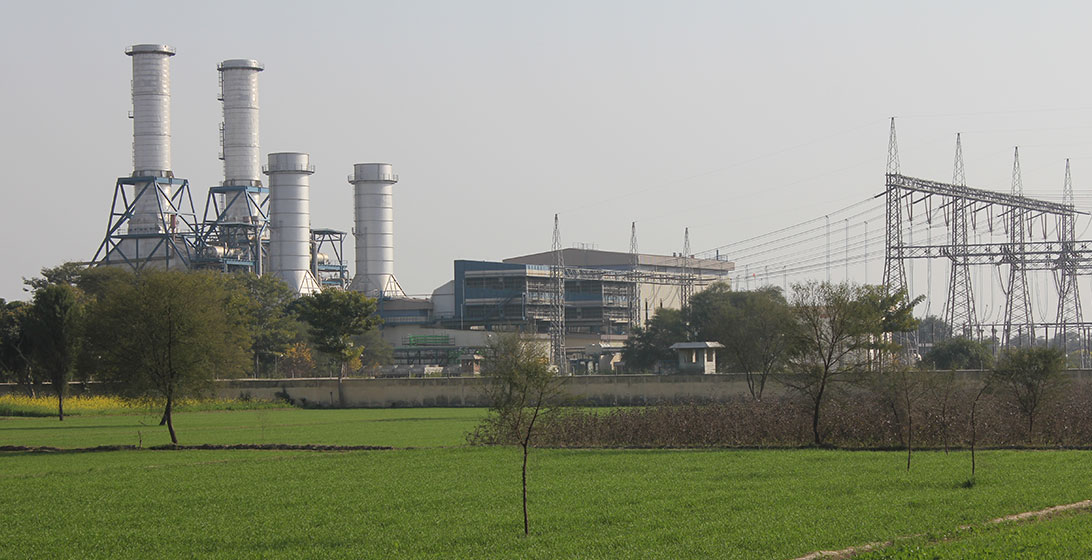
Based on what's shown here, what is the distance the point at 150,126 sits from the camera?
10750 cm

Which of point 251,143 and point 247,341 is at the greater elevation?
point 251,143

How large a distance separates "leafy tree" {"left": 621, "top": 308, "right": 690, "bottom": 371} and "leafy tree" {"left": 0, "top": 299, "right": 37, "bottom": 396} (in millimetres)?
45404

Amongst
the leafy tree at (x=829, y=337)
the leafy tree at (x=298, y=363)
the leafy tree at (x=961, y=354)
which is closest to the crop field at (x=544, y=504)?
the leafy tree at (x=829, y=337)

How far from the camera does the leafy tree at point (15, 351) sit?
66.9 meters

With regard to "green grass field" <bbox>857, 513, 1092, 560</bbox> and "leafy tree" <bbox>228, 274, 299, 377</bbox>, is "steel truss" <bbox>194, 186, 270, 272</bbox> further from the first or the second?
"green grass field" <bbox>857, 513, 1092, 560</bbox>

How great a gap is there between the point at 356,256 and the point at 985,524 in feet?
367

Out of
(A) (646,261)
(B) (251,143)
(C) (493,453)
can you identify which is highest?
(B) (251,143)

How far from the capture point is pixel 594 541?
14859 mm

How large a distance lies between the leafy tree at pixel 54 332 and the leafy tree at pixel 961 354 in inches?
1938

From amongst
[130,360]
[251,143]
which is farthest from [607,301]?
[130,360]

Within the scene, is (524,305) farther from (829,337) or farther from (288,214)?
(829,337)

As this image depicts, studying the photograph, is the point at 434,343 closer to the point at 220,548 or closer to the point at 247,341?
the point at 247,341

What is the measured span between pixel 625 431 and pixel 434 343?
273ft

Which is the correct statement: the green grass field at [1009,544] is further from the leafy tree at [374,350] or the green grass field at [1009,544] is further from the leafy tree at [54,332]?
the leafy tree at [374,350]
